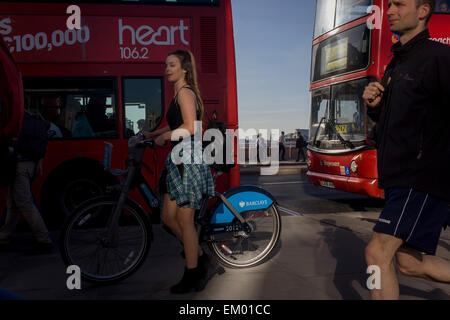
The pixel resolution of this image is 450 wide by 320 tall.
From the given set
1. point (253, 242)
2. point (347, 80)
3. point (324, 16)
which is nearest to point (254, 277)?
point (253, 242)

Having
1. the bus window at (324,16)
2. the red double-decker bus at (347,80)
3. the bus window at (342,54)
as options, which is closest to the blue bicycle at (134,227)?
the red double-decker bus at (347,80)

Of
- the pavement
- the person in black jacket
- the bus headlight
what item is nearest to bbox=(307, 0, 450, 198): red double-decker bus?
the bus headlight

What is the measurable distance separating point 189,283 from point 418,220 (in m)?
1.75

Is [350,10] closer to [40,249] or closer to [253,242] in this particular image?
[253,242]

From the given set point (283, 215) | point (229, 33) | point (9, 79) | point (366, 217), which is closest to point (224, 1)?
point (229, 33)

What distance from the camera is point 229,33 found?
5.75 meters

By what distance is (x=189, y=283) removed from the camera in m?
2.91

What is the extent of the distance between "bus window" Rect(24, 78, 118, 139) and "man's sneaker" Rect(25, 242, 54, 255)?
1.91 m

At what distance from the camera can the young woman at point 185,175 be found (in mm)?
2865

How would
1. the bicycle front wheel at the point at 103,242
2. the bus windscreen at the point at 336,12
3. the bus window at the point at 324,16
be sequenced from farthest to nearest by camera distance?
the bus window at the point at 324,16 < the bus windscreen at the point at 336,12 < the bicycle front wheel at the point at 103,242

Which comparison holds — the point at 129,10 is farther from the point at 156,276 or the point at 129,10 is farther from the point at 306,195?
the point at 306,195

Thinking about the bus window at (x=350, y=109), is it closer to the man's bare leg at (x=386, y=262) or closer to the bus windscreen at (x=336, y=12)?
the bus windscreen at (x=336, y=12)

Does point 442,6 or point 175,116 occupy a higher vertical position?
point 442,6

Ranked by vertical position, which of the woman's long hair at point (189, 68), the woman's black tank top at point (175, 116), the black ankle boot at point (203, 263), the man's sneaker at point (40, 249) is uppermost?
the woman's long hair at point (189, 68)
